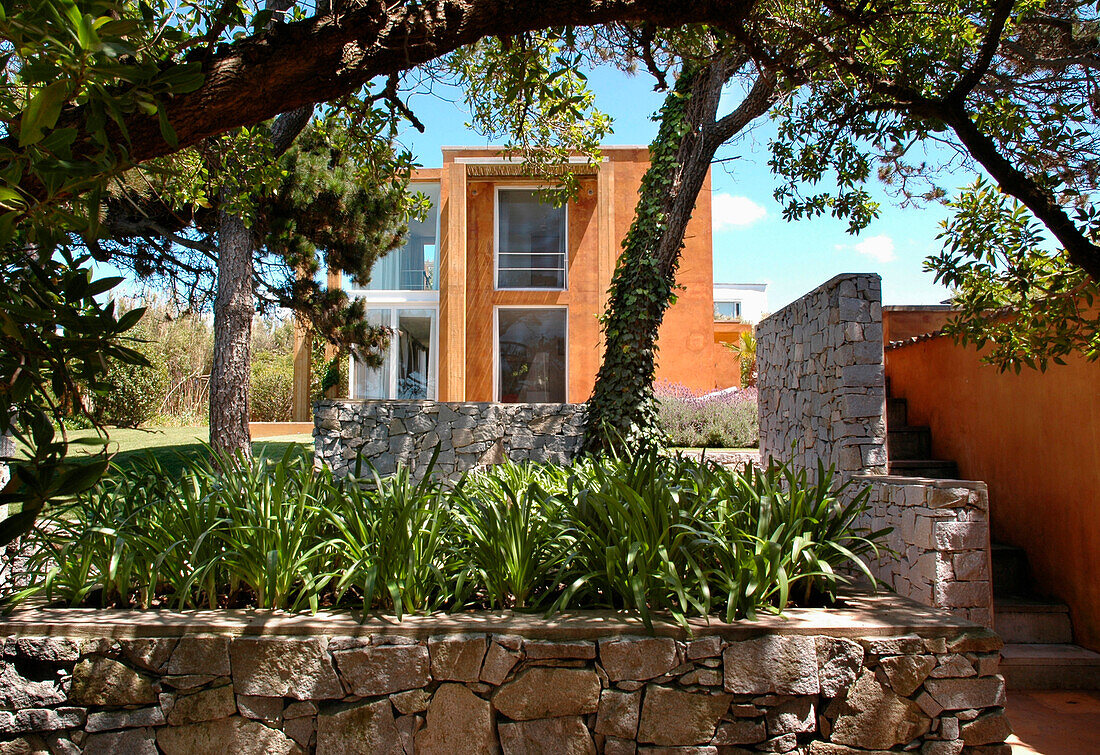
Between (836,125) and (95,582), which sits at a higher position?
(836,125)

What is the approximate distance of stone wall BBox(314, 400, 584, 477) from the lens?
328 inches

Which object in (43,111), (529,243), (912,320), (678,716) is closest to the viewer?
(43,111)

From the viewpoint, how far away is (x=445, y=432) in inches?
330

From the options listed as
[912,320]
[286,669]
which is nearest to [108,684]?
[286,669]

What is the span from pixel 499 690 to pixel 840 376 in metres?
3.63

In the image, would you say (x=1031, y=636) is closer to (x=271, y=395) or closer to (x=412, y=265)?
(x=412, y=265)

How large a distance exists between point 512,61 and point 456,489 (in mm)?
2492

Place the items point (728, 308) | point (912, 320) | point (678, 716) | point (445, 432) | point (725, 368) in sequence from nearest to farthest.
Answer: point (678, 716)
point (912, 320)
point (445, 432)
point (725, 368)
point (728, 308)

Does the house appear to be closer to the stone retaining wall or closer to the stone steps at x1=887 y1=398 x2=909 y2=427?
the stone steps at x1=887 y1=398 x2=909 y2=427

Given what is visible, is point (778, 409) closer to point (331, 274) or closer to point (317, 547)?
point (317, 547)

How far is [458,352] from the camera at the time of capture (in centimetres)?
1380

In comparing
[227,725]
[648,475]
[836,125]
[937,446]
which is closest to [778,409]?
[937,446]

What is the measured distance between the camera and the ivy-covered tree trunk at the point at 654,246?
698 centimetres

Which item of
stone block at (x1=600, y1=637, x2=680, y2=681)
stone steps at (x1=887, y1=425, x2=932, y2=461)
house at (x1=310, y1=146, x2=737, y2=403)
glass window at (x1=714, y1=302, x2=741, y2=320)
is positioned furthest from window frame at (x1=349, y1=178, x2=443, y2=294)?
glass window at (x1=714, y1=302, x2=741, y2=320)
